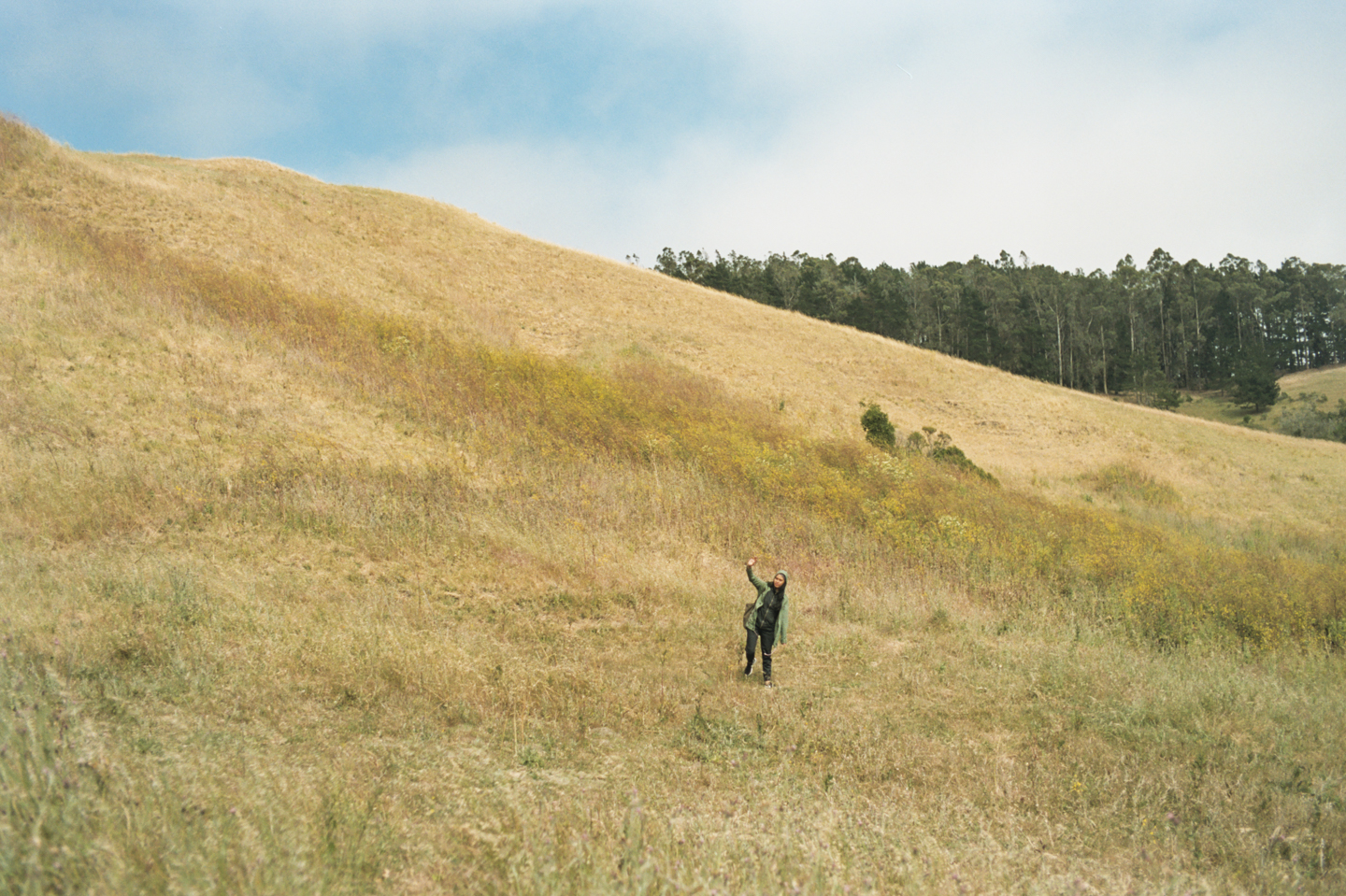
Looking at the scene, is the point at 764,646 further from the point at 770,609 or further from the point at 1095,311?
the point at 1095,311

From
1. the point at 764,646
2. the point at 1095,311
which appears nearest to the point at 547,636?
the point at 764,646

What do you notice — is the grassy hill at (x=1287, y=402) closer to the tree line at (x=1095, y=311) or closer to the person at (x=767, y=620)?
the tree line at (x=1095, y=311)

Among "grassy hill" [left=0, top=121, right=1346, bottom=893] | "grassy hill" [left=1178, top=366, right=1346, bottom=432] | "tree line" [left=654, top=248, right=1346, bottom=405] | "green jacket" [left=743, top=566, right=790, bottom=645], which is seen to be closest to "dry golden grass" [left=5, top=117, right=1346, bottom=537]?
"grassy hill" [left=0, top=121, right=1346, bottom=893]

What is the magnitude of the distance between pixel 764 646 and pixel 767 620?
31 cm

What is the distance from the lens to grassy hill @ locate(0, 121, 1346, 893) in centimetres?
394

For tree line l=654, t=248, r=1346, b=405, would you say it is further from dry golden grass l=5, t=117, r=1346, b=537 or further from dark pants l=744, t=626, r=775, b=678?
dark pants l=744, t=626, r=775, b=678

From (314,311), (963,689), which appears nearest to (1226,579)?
(963,689)

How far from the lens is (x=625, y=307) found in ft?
118

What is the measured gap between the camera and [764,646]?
8.33 m

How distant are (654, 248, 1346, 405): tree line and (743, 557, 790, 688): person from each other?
68.3 metres

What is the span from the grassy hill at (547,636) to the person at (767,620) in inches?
18.3

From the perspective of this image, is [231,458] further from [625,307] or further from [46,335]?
[625,307]

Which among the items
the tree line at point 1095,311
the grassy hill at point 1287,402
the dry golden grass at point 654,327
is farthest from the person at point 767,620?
the tree line at point 1095,311

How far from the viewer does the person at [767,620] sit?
327 inches
